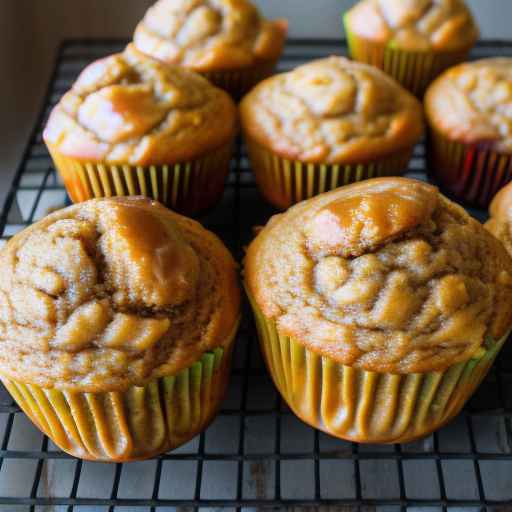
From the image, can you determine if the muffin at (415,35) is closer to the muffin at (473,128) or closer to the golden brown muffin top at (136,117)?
the muffin at (473,128)

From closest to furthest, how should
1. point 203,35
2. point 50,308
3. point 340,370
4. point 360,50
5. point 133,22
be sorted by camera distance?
1. point 50,308
2. point 340,370
3. point 203,35
4. point 360,50
5. point 133,22

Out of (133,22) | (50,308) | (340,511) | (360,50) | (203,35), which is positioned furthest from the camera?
(133,22)

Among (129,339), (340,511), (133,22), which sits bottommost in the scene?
(340,511)

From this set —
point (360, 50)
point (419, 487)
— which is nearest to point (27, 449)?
point (419, 487)

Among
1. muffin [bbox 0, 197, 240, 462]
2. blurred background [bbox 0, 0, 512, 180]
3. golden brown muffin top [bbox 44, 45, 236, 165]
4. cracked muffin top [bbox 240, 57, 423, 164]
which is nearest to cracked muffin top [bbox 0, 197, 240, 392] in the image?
muffin [bbox 0, 197, 240, 462]

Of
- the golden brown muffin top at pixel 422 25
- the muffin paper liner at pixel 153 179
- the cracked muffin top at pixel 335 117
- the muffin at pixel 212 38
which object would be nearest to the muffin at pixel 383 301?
the cracked muffin top at pixel 335 117

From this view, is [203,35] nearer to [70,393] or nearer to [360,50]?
[360,50]

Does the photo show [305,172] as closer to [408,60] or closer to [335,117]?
[335,117]
